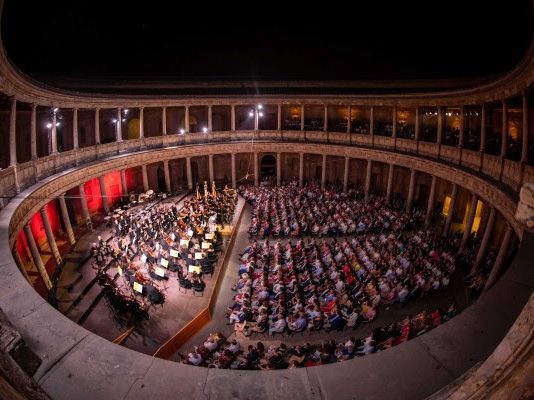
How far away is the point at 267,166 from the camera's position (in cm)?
3756

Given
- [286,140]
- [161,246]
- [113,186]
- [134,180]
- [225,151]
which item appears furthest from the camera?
[286,140]

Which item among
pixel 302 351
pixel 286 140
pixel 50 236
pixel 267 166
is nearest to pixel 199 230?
pixel 50 236

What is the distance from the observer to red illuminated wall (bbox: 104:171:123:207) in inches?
1071

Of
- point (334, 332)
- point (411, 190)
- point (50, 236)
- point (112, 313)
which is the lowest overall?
point (334, 332)

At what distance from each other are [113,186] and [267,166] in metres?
16.2

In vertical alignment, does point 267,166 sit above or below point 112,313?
above

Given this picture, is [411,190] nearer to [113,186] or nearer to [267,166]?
[267,166]

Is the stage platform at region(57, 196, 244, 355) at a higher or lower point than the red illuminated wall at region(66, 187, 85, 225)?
lower

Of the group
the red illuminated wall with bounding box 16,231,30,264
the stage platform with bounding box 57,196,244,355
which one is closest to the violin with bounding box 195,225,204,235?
the stage platform with bounding box 57,196,244,355

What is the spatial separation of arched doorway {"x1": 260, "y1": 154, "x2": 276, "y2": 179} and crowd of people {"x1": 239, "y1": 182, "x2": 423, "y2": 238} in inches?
388

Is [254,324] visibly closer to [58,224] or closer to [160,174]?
[58,224]

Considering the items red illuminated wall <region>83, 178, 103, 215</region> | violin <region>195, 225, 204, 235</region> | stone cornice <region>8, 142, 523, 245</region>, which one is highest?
stone cornice <region>8, 142, 523, 245</region>

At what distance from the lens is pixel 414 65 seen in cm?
3431

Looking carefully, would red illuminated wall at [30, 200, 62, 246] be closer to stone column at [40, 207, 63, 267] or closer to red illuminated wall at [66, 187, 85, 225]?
red illuminated wall at [66, 187, 85, 225]
